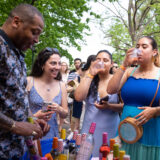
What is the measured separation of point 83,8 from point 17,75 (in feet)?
29.8

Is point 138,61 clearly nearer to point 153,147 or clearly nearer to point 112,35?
point 153,147

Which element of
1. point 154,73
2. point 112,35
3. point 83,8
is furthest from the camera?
point 112,35

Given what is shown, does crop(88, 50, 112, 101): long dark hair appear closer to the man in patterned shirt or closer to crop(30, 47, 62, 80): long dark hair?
crop(30, 47, 62, 80): long dark hair

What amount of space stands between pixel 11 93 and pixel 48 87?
1.34 meters

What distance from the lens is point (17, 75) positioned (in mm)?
1622

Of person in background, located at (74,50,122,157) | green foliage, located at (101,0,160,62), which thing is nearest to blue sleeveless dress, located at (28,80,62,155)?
person in background, located at (74,50,122,157)

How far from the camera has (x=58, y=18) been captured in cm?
1277

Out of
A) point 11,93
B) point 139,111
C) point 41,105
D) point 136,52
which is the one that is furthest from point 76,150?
point 136,52

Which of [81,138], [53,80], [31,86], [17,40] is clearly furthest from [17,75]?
[53,80]

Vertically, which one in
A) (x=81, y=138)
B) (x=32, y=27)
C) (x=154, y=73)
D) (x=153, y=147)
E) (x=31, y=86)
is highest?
(x=32, y=27)

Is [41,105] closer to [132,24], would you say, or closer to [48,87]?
[48,87]

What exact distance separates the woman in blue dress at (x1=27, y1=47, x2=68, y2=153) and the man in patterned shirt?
1.04m

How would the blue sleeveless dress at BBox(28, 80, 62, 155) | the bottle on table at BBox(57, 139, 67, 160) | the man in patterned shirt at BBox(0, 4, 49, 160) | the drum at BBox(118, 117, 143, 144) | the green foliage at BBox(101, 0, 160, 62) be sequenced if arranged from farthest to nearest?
1. the green foliage at BBox(101, 0, 160, 62)
2. the blue sleeveless dress at BBox(28, 80, 62, 155)
3. the drum at BBox(118, 117, 143, 144)
4. the bottle on table at BBox(57, 139, 67, 160)
5. the man in patterned shirt at BBox(0, 4, 49, 160)

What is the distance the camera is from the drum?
2.30m
